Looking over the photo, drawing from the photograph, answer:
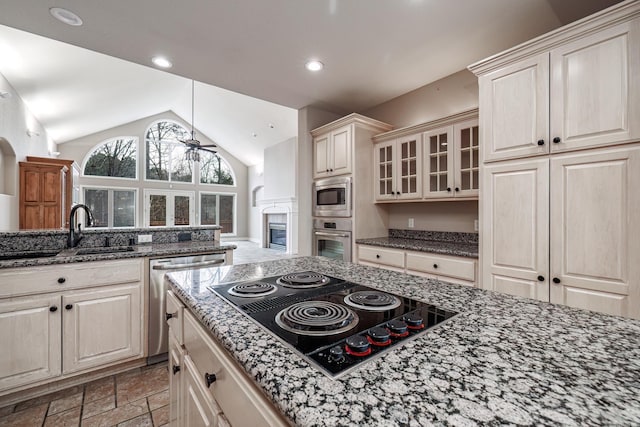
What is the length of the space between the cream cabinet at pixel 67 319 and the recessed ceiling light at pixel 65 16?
174 cm

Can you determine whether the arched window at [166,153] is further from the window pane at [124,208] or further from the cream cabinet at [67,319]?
the cream cabinet at [67,319]

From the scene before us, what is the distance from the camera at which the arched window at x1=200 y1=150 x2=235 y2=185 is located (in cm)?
1041

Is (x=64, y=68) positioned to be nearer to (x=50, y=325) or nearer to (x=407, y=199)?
(x=50, y=325)

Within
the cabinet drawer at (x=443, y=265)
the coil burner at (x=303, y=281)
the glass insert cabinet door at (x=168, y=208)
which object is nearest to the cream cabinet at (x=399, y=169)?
the cabinet drawer at (x=443, y=265)

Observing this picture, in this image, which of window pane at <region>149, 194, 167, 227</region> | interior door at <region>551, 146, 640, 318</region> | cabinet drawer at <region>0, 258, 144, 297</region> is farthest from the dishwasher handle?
window pane at <region>149, 194, 167, 227</region>

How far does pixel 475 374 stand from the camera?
0.52m

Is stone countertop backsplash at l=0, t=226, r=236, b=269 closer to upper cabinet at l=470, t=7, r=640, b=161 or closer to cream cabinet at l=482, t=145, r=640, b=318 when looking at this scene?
cream cabinet at l=482, t=145, r=640, b=318

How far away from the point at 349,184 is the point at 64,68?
4656 millimetres

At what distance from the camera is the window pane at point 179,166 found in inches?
383

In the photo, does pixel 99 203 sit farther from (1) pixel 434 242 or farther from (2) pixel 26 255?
(1) pixel 434 242

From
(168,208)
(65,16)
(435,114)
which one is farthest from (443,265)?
(168,208)

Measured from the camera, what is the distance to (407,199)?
2965mm

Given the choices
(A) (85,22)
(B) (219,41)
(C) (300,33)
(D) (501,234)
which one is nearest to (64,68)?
(A) (85,22)

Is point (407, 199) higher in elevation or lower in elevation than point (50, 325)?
higher
